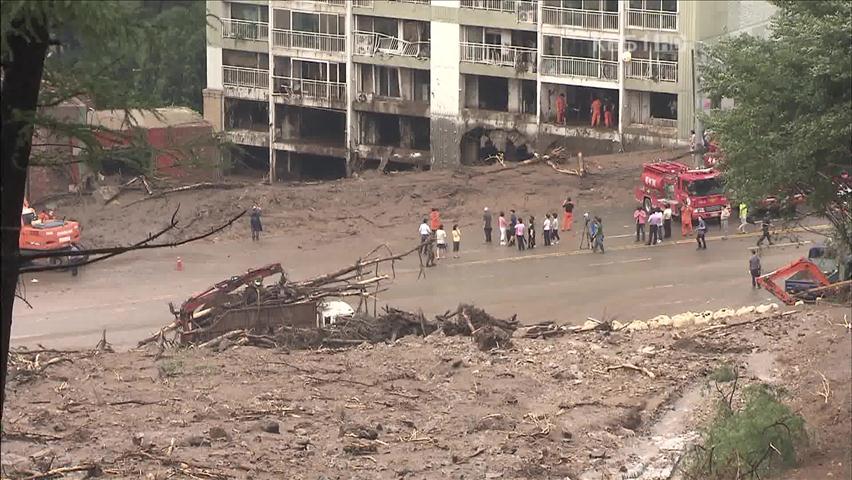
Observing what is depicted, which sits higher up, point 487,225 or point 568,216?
point 568,216

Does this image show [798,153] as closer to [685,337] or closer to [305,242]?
[685,337]

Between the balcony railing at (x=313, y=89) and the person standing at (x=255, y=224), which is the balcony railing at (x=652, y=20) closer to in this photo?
the balcony railing at (x=313, y=89)

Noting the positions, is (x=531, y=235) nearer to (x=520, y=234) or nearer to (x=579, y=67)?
(x=520, y=234)

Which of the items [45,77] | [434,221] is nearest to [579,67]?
[434,221]

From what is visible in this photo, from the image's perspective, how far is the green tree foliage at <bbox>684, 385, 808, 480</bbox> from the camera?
58.3 ft

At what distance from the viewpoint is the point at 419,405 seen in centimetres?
2261

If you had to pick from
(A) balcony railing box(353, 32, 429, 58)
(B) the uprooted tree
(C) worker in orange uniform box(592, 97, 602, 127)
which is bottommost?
(B) the uprooted tree

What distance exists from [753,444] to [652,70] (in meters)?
32.6

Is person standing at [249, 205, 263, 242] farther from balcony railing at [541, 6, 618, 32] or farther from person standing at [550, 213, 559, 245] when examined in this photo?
balcony railing at [541, 6, 618, 32]

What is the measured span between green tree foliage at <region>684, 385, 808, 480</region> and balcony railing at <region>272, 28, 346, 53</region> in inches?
1496

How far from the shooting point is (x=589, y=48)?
51031mm

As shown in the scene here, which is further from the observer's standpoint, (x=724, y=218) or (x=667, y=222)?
(x=724, y=218)

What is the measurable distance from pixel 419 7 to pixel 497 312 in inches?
881

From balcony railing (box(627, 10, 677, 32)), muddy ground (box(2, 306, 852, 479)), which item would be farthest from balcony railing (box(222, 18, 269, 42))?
muddy ground (box(2, 306, 852, 479))
